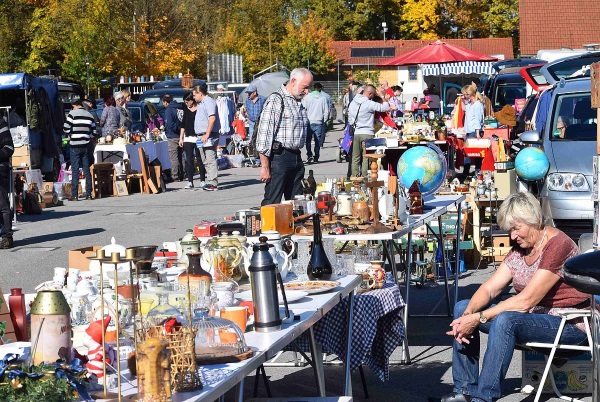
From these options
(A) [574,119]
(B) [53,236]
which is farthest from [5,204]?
(A) [574,119]

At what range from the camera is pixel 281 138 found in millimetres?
10555

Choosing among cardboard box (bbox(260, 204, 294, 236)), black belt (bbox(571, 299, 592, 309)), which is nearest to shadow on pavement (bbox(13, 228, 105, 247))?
cardboard box (bbox(260, 204, 294, 236))

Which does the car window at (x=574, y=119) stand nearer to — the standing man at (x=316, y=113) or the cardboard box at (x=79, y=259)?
the cardboard box at (x=79, y=259)

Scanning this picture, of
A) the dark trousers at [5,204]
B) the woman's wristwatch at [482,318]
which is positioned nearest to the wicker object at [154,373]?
the woman's wristwatch at [482,318]

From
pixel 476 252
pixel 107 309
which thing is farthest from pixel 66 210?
pixel 107 309

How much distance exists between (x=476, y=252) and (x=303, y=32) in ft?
190

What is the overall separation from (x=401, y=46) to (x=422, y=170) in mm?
68016

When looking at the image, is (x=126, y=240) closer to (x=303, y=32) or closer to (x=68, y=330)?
(x=68, y=330)

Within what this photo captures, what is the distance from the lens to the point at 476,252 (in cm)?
1214

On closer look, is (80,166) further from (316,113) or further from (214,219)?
(316,113)

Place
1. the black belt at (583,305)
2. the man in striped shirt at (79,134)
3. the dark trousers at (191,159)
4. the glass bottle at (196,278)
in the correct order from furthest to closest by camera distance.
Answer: the dark trousers at (191,159)
the man in striped shirt at (79,134)
the black belt at (583,305)
the glass bottle at (196,278)

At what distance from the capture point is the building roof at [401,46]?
7332 cm

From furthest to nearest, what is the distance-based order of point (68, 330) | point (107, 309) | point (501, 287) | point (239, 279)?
point (501, 287)
point (239, 279)
point (107, 309)
point (68, 330)

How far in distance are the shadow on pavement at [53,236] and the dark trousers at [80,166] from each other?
3.98 meters
